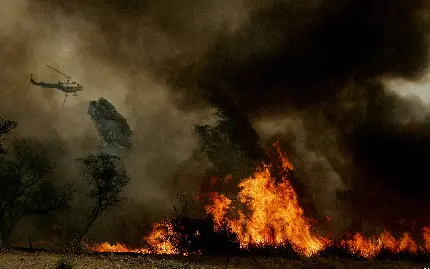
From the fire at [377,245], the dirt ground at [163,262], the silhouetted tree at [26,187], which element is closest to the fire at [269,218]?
the fire at [377,245]

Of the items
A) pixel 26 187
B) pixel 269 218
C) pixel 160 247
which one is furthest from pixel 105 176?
pixel 269 218

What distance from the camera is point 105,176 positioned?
36219mm

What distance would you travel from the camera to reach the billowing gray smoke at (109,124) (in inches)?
1791

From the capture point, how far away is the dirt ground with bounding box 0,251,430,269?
16.5 meters

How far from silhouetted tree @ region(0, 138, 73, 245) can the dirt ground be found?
11172 mm

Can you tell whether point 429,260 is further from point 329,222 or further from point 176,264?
point 176,264

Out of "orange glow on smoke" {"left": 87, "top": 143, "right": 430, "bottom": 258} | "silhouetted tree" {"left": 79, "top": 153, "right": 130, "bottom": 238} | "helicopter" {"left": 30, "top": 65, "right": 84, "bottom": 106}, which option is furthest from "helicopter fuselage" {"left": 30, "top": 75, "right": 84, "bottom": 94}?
"orange glow on smoke" {"left": 87, "top": 143, "right": 430, "bottom": 258}

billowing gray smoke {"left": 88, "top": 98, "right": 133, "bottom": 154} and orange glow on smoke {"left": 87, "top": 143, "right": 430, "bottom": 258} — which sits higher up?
billowing gray smoke {"left": 88, "top": 98, "right": 133, "bottom": 154}

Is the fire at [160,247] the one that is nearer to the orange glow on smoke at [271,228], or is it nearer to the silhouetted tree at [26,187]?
the orange glow on smoke at [271,228]

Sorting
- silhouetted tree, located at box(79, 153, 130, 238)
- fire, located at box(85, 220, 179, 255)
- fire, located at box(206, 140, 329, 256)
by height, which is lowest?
fire, located at box(85, 220, 179, 255)

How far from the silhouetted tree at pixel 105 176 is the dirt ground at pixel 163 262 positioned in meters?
14.6

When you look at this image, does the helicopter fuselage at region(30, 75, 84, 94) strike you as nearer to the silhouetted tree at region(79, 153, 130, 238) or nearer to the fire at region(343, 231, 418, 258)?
the silhouetted tree at region(79, 153, 130, 238)

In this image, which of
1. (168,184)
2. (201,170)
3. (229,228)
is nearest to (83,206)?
(168,184)

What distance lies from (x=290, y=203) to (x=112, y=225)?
1997 centimetres
